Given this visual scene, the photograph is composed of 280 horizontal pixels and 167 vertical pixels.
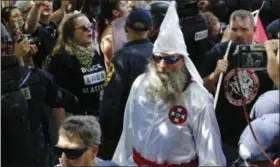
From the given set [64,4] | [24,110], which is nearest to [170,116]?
[24,110]

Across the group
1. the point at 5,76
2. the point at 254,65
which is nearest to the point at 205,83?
the point at 254,65

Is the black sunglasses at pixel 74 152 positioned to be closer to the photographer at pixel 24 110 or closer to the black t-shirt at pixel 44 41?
the photographer at pixel 24 110

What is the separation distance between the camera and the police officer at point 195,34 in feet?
23.2

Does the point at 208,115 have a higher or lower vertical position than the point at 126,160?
higher

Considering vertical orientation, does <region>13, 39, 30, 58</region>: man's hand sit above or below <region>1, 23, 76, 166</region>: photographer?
above

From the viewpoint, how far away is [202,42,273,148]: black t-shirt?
590cm

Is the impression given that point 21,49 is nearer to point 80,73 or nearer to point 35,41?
point 80,73

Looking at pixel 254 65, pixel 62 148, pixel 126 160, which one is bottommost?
pixel 126 160

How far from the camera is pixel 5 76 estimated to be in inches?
222

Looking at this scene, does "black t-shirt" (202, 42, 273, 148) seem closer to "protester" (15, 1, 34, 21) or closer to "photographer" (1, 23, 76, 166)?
"photographer" (1, 23, 76, 166)

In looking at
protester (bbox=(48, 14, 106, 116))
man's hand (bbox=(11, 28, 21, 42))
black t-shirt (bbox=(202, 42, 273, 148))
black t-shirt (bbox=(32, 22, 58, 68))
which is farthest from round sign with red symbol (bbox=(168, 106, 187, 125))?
black t-shirt (bbox=(32, 22, 58, 68))

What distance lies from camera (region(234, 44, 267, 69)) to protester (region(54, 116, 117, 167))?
3.89 ft

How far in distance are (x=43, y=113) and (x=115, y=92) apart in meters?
0.63

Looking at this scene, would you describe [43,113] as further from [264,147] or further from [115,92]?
[264,147]
